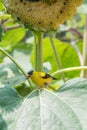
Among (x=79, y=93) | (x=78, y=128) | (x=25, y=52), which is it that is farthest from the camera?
(x=25, y=52)

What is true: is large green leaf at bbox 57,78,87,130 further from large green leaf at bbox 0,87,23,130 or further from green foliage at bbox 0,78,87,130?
large green leaf at bbox 0,87,23,130

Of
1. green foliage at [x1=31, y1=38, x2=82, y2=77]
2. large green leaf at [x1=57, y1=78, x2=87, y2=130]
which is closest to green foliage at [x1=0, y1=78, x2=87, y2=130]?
large green leaf at [x1=57, y1=78, x2=87, y2=130]

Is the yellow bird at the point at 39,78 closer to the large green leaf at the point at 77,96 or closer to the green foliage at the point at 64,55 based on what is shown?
the large green leaf at the point at 77,96

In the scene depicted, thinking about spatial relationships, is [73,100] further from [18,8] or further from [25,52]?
[25,52]

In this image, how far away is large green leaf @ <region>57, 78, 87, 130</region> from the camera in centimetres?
99

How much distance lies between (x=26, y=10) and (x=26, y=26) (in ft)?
0.13

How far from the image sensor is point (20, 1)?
1.09 m

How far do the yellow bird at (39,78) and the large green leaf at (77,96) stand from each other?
0.18 feet

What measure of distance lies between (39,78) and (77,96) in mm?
133

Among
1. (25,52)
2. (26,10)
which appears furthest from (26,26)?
(25,52)

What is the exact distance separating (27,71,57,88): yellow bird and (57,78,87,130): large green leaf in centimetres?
6

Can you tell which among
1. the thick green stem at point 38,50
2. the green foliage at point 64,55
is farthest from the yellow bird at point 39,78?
the green foliage at point 64,55

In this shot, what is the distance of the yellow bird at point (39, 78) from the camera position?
3.75 ft

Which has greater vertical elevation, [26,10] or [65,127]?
[26,10]
